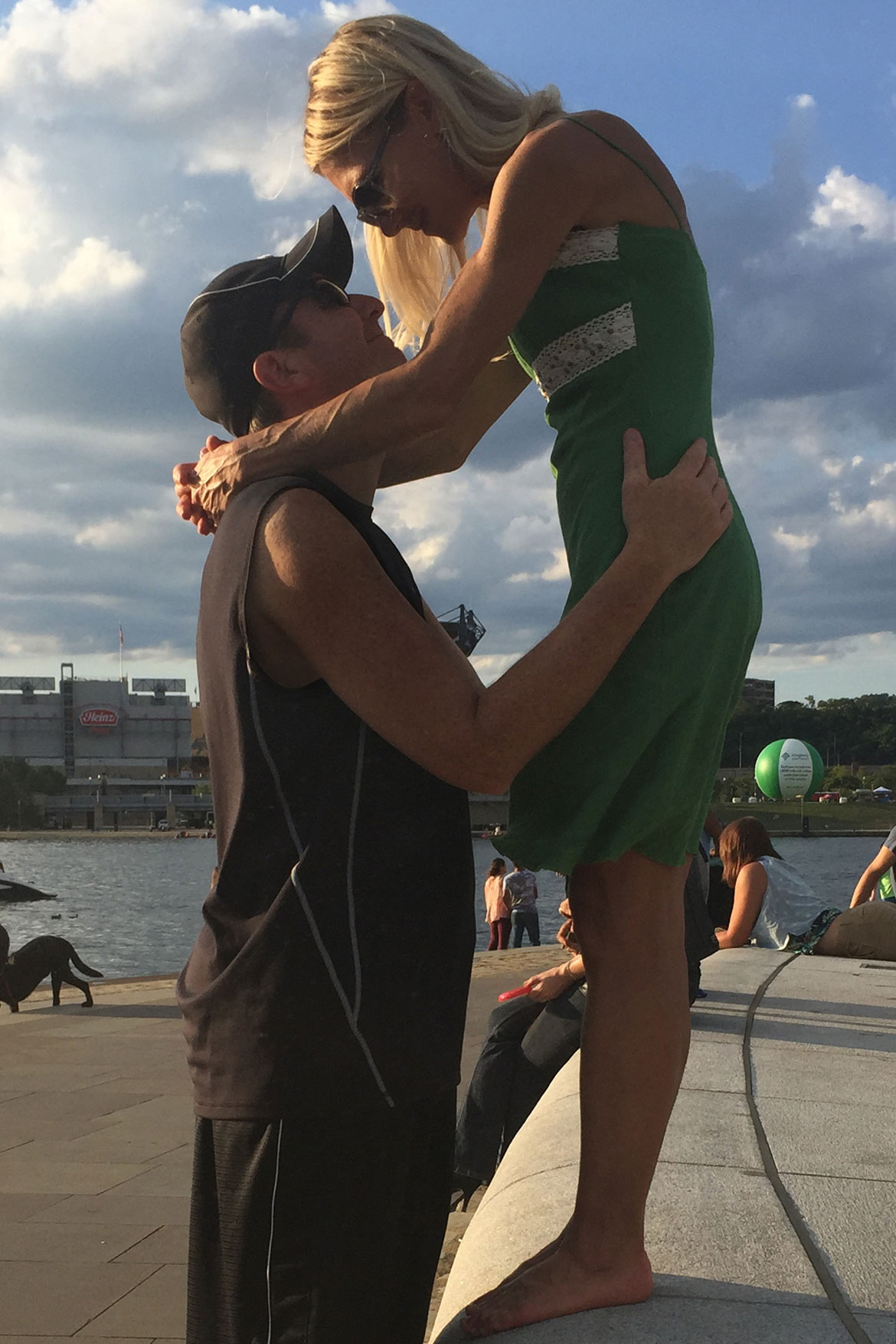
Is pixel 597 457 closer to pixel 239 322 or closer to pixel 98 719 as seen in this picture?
pixel 239 322

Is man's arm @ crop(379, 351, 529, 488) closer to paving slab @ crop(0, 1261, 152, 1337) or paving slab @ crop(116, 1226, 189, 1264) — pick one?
paving slab @ crop(0, 1261, 152, 1337)

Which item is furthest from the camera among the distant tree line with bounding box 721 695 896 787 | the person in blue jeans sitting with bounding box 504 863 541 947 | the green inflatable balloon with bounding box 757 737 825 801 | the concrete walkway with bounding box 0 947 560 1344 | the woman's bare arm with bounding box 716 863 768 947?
the distant tree line with bounding box 721 695 896 787

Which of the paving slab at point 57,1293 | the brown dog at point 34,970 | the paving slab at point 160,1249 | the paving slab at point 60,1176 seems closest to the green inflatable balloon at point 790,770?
the brown dog at point 34,970

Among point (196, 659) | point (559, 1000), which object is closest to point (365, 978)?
point (196, 659)

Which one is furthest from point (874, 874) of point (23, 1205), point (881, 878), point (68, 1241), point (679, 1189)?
point (679, 1189)

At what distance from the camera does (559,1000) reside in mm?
4539

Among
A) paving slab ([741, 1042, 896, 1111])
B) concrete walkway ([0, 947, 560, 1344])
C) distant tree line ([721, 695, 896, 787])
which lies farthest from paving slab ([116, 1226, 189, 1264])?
distant tree line ([721, 695, 896, 787])

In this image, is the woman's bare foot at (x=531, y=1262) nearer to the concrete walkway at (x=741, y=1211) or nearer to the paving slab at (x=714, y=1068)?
the concrete walkway at (x=741, y=1211)

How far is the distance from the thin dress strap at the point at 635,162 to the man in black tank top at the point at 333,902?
2.04 ft

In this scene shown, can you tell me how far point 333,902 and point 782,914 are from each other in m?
8.14

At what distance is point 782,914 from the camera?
9234mm

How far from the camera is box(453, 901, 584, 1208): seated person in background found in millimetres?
4492

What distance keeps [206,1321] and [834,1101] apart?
96.2 inches

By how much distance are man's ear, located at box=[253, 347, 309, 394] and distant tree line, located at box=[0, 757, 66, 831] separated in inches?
4738
